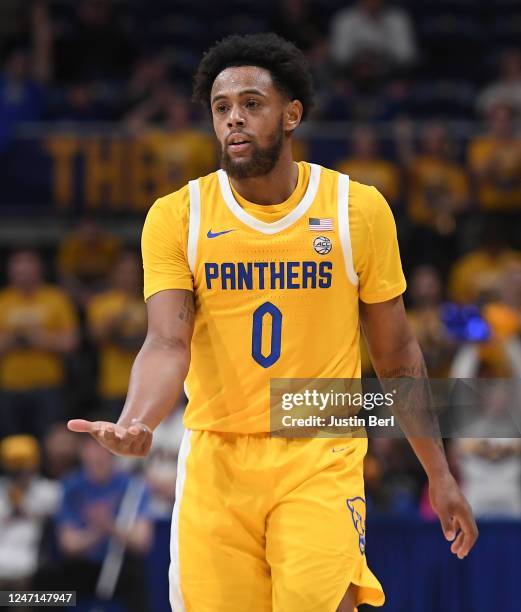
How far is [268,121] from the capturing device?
411 centimetres

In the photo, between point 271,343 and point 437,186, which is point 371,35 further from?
point 271,343

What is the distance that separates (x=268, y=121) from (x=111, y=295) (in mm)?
6815

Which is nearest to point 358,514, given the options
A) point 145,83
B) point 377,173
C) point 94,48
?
point 377,173

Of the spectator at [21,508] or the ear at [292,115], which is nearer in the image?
the ear at [292,115]

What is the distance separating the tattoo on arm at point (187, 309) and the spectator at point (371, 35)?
9.35 meters

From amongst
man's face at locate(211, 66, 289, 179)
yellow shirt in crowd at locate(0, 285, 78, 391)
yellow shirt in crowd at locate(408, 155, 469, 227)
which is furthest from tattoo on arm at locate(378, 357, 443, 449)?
yellow shirt in crowd at locate(408, 155, 469, 227)

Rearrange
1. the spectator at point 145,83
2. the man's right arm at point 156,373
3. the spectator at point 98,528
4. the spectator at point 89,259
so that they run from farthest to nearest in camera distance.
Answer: the spectator at point 145,83, the spectator at point 89,259, the spectator at point 98,528, the man's right arm at point 156,373

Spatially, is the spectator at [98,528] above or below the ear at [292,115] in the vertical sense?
below

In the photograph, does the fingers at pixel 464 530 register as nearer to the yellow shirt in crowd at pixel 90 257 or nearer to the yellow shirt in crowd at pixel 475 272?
the yellow shirt in crowd at pixel 475 272

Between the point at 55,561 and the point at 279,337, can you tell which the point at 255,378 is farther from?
the point at 55,561

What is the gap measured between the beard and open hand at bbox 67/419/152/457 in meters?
1.02

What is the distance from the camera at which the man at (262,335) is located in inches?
154

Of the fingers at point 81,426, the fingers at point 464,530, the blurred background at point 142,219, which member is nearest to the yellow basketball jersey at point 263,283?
the fingers at point 464,530

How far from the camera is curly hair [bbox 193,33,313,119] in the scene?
4.17 metres
